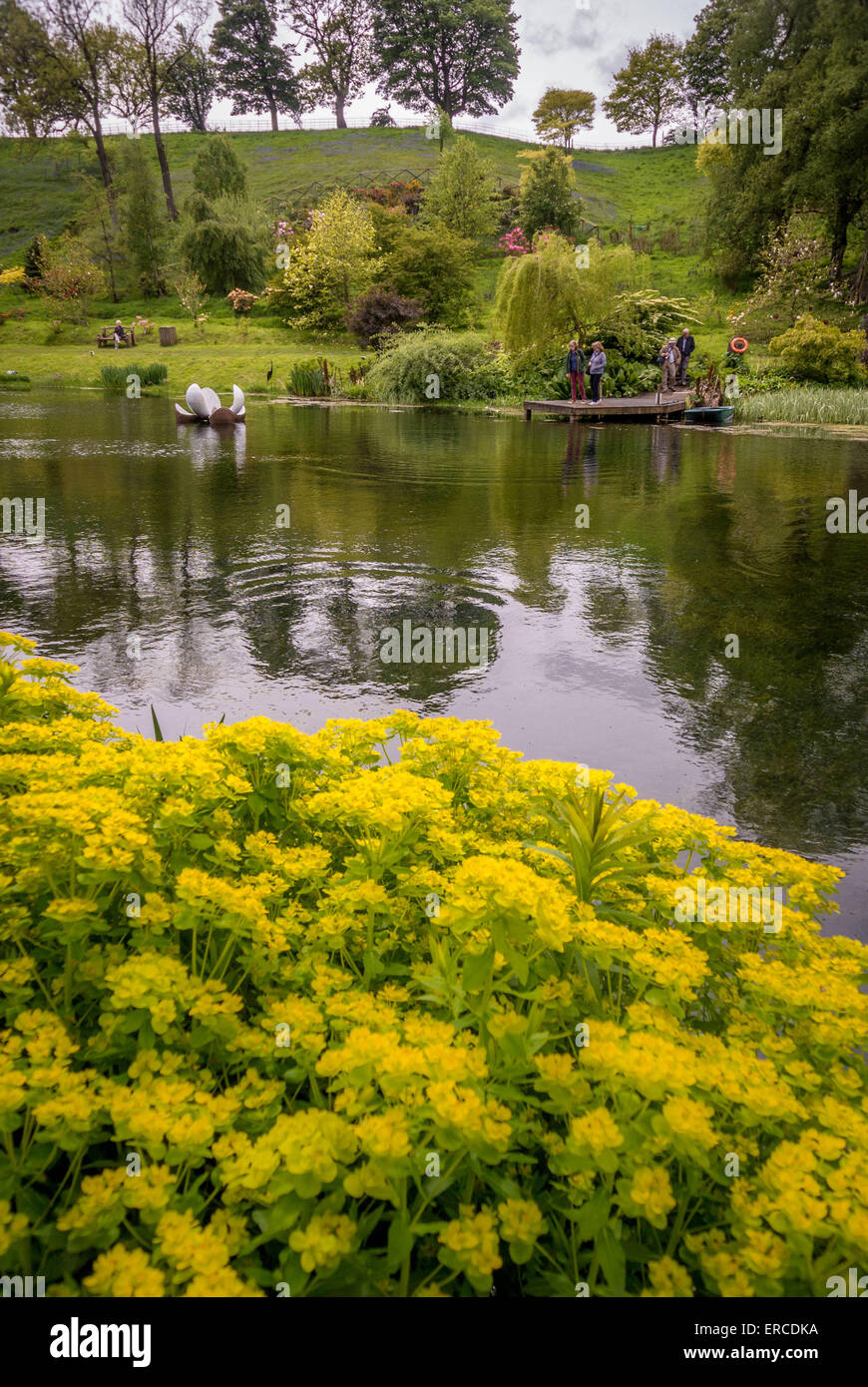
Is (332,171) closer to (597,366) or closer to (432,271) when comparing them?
(432,271)

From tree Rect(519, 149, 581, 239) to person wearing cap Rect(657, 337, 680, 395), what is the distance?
23138 millimetres

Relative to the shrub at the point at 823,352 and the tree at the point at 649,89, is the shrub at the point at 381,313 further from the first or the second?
the tree at the point at 649,89

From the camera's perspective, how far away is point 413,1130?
1.40 meters

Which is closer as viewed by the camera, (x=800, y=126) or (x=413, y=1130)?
(x=413, y=1130)

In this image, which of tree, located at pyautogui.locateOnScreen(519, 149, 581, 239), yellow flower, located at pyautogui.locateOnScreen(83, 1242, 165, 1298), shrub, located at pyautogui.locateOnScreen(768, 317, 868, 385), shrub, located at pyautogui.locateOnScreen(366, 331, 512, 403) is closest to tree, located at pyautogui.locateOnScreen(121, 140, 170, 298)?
tree, located at pyautogui.locateOnScreen(519, 149, 581, 239)

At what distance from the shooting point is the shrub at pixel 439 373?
28.0 m

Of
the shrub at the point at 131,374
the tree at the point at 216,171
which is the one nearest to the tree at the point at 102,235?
the tree at the point at 216,171

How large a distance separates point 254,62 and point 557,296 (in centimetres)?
7693

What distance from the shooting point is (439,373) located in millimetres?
28094

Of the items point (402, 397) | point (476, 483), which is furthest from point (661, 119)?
point (476, 483)

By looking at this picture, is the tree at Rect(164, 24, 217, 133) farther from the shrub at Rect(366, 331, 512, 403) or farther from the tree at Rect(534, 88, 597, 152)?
the shrub at Rect(366, 331, 512, 403)

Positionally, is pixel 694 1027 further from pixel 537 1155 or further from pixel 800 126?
pixel 800 126

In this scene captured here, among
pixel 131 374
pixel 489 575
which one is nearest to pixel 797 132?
pixel 131 374

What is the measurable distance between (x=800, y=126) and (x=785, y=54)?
5.92 metres
